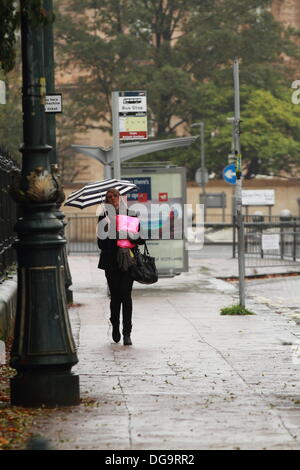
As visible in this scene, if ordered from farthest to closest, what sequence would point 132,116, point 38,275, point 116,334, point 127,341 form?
point 132,116
point 116,334
point 127,341
point 38,275

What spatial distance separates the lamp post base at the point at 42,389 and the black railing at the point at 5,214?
5659 mm

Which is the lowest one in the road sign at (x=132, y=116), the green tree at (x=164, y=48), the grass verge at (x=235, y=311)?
the grass verge at (x=235, y=311)

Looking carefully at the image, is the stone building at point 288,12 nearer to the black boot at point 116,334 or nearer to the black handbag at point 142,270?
the black handbag at point 142,270

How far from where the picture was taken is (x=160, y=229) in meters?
21.6

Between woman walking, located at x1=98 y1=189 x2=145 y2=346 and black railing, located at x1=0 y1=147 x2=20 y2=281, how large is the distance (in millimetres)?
1523

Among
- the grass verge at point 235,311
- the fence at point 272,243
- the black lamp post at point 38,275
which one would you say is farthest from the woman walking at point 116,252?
the fence at point 272,243

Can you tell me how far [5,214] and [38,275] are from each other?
6683 millimetres

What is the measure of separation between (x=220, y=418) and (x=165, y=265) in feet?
44.8

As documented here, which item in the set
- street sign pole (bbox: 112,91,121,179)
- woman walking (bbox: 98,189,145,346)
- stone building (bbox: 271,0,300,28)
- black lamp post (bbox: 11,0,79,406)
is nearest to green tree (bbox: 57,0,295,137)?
stone building (bbox: 271,0,300,28)

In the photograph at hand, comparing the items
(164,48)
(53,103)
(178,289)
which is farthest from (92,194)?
(164,48)

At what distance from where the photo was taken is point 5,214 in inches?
603

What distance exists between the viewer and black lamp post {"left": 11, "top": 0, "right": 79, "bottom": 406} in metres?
8.65

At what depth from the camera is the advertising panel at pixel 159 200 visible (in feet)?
70.1

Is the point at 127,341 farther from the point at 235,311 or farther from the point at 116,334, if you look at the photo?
the point at 235,311
